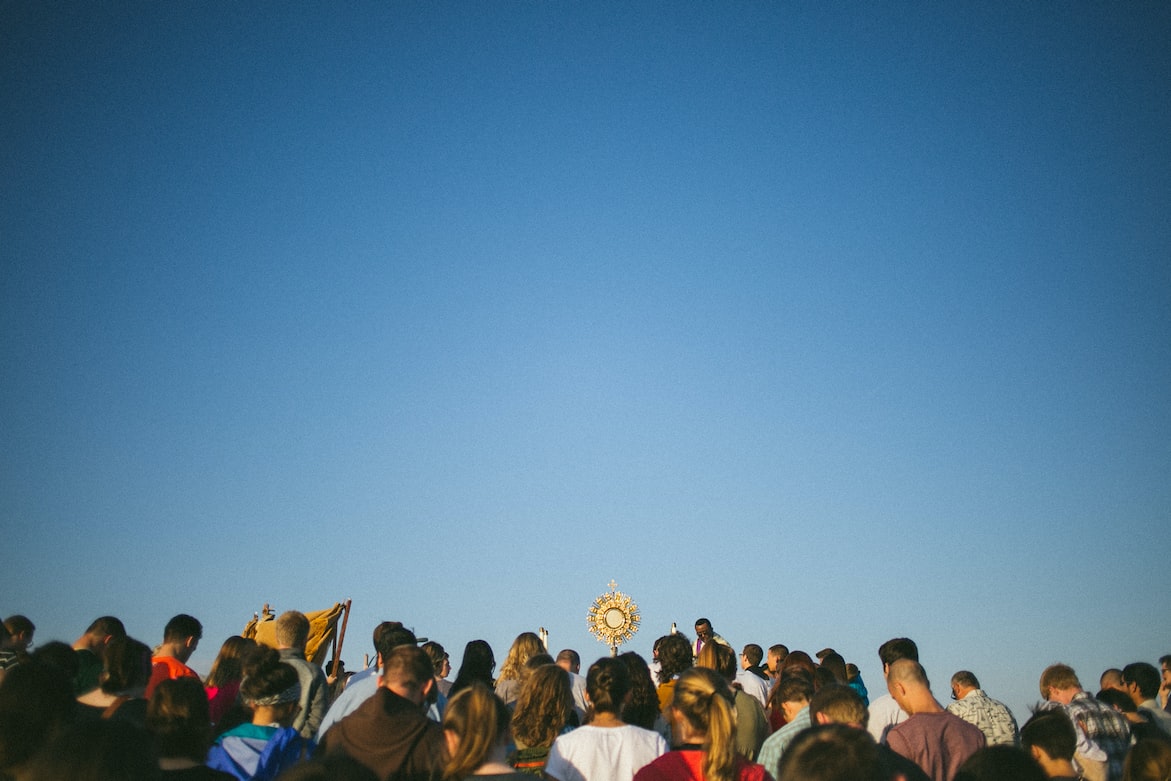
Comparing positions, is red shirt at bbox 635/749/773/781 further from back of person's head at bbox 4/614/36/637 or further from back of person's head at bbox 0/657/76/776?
back of person's head at bbox 4/614/36/637

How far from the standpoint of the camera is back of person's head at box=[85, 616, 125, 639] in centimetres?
777

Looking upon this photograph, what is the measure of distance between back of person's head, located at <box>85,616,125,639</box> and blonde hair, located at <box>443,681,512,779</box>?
13.9 ft

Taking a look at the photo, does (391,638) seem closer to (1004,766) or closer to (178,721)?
(178,721)

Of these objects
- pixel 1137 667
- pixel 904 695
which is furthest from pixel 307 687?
pixel 1137 667

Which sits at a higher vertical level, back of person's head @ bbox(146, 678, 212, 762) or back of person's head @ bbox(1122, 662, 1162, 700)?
back of person's head @ bbox(1122, 662, 1162, 700)

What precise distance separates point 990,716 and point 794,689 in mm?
2032

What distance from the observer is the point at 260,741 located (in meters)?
5.64

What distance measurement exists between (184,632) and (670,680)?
454cm

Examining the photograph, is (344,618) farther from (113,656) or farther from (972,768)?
(972,768)

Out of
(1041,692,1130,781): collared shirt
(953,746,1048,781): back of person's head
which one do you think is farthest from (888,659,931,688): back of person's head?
(953,746,1048,781): back of person's head

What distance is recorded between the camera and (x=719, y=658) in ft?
28.4

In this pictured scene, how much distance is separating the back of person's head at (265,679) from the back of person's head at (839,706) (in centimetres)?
358

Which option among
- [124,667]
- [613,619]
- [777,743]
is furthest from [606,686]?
[613,619]

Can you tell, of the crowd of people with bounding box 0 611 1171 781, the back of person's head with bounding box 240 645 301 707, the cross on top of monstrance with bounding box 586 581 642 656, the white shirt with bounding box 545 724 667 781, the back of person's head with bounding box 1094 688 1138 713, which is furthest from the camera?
the cross on top of monstrance with bounding box 586 581 642 656
